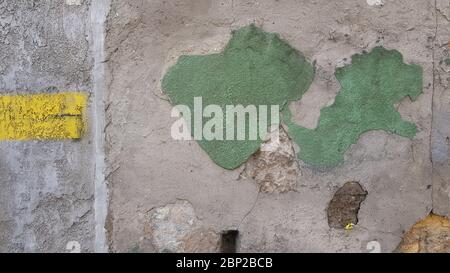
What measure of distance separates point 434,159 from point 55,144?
71.1 inches

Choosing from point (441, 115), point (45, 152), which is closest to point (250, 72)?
point (441, 115)

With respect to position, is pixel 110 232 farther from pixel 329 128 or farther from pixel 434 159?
pixel 434 159

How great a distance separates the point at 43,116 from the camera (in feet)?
8.89

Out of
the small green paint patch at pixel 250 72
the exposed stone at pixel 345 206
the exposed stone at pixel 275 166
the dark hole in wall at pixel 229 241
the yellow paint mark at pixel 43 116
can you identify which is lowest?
the dark hole in wall at pixel 229 241

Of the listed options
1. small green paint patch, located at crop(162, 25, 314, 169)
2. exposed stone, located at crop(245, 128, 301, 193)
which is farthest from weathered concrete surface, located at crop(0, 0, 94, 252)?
exposed stone, located at crop(245, 128, 301, 193)

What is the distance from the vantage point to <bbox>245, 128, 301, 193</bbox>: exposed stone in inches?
105

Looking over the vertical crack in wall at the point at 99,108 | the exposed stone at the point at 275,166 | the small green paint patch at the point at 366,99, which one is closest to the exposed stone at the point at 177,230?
the vertical crack in wall at the point at 99,108

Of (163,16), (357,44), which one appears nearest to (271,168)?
(357,44)

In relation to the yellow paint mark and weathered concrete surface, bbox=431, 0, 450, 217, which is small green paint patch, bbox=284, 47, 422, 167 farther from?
the yellow paint mark

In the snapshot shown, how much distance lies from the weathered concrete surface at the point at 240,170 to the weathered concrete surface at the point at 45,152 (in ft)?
0.45

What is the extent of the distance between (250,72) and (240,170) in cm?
46

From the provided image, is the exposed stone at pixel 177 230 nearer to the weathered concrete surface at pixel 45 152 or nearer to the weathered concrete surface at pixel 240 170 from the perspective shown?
the weathered concrete surface at pixel 240 170

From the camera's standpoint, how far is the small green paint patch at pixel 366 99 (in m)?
2.64

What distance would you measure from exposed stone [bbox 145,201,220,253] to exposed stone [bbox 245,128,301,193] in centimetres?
34
